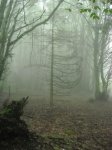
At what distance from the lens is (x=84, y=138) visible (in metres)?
10.4

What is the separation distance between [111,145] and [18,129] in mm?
3446

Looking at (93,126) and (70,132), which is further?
(93,126)

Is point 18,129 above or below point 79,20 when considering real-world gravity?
below

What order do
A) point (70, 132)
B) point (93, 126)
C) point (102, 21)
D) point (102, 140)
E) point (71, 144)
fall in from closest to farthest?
1. point (71, 144)
2. point (102, 140)
3. point (70, 132)
4. point (93, 126)
5. point (102, 21)

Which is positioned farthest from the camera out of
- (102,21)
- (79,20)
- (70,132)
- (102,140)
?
(79,20)

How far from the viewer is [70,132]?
11.4 m

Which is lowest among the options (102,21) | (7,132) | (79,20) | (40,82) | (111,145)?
(111,145)

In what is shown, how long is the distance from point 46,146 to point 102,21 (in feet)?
72.9

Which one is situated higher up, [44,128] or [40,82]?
[40,82]

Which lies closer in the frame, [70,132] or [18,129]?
[18,129]

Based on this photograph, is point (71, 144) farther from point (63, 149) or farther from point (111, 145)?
point (111, 145)

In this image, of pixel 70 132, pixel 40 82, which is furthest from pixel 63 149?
pixel 40 82

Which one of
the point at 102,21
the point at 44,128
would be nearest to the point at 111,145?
the point at 44,128

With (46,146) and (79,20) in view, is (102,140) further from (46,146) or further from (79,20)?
(79,20)
